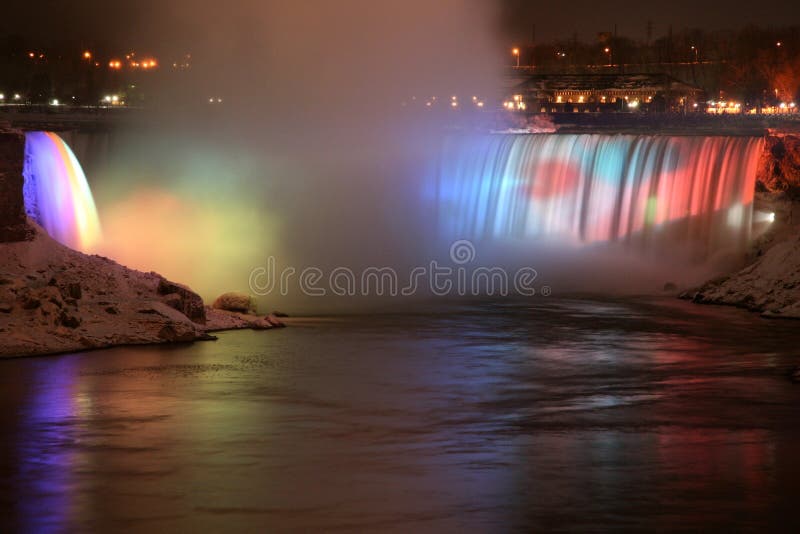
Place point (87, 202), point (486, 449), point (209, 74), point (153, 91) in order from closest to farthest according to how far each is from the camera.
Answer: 1. point (486, 449)
2. point (87, 202)
3. point (209, 74)
4. point (153, 91)

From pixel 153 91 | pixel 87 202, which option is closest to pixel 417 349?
pixel 87 202

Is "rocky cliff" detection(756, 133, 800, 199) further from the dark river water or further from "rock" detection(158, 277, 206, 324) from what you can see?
"rock" detection(158, 277, 206, 324)

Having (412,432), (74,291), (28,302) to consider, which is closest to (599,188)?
(74,291)

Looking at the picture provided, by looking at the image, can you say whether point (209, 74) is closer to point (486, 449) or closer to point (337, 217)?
point (337, 217)

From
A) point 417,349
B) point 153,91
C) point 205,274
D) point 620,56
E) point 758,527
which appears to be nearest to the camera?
point 758,527

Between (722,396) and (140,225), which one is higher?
(140,225)

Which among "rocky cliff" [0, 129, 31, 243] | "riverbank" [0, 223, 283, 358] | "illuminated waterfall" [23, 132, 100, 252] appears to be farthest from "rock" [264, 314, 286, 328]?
"illuminated waterfall" [23, 132, 100, 252]

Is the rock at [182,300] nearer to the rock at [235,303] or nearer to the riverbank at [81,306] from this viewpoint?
the riverbank at [81,306]
